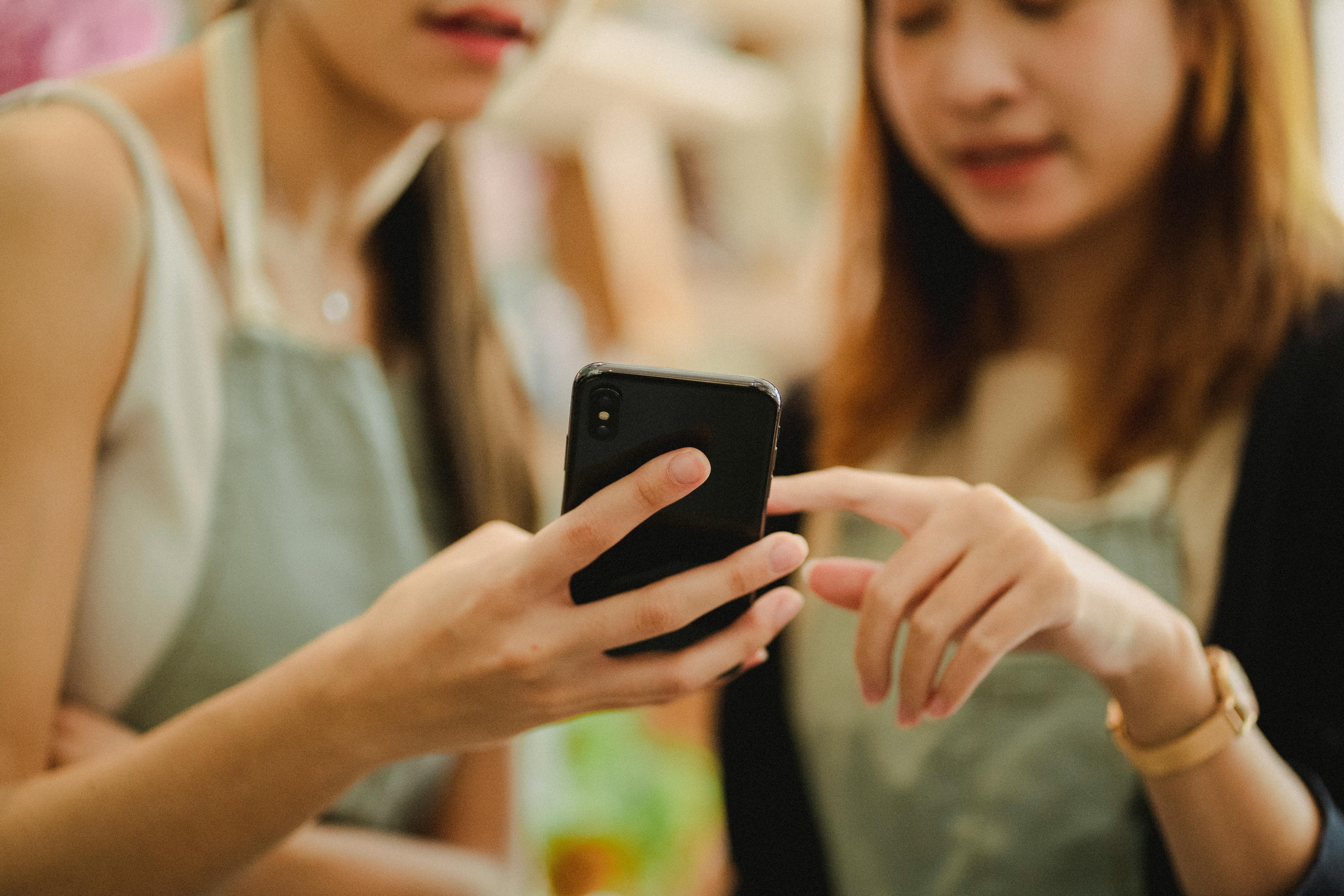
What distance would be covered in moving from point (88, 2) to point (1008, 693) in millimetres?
885

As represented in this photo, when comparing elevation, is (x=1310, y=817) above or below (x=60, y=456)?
below

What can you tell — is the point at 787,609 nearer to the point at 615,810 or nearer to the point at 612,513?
the point at 612,513

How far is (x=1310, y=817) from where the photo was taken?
1.76ft

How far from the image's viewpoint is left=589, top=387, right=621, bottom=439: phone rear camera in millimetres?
413

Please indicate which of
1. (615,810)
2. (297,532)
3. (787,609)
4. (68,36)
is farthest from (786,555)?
(615,810)

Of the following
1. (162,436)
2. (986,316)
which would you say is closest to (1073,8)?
(986,316)

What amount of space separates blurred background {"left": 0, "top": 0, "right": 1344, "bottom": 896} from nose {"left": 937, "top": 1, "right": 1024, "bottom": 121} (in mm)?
177

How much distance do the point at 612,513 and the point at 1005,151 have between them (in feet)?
1.82

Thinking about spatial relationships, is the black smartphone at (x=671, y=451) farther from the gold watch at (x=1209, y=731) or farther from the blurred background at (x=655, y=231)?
the blurred background at (x=655, y=231)

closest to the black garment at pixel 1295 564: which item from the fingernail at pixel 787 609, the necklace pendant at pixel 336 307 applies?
the fingernail at pixel 787 609

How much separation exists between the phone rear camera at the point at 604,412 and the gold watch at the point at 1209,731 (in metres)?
0.35

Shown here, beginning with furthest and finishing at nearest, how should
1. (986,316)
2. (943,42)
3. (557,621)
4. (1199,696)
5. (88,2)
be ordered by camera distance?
(986,316) → (943,42) → (88,2) → (1199,696) → (557,621)

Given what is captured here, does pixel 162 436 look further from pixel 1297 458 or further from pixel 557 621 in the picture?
pixel 1297 458

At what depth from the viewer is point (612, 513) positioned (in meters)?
0.39
